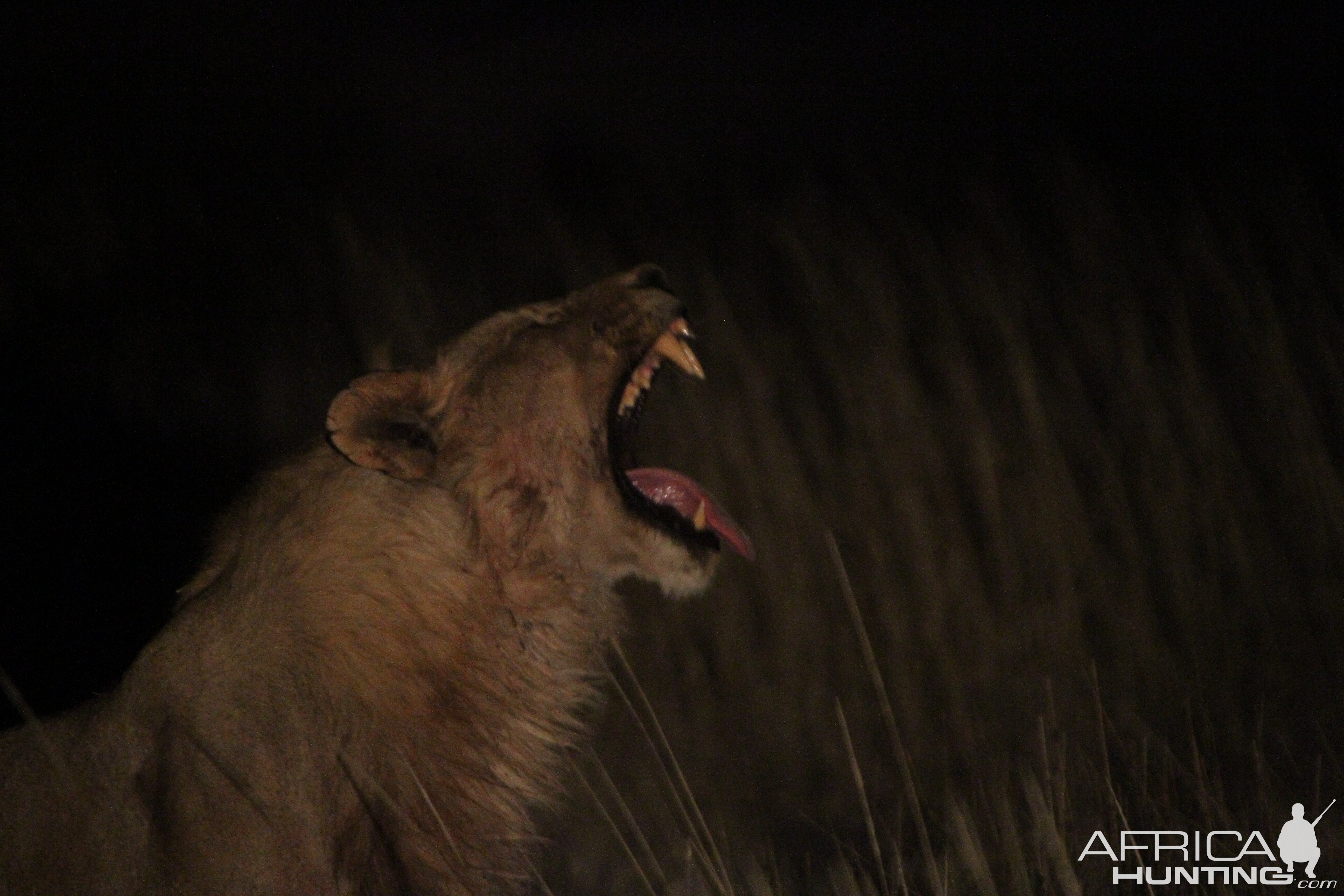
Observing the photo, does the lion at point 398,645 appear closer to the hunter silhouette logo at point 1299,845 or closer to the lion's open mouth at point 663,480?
the lion's open mouth at point 663,480

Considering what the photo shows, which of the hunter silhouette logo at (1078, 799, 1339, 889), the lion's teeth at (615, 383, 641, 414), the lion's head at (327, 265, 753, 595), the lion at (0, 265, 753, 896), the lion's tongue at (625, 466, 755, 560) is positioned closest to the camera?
the lion at (0, 265, 753, 896)

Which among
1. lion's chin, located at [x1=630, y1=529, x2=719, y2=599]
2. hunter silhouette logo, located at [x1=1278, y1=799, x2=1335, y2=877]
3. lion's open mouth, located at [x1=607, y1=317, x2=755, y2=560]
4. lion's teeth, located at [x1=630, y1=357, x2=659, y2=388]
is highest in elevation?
lion's teeth, located at [x1=630, y1=357, x2=659, y2=388]

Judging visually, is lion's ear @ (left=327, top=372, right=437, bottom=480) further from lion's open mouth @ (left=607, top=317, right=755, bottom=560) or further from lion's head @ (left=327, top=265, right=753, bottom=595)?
lion's open mouth @ (left=607, top=317, right=755, bottom=560)

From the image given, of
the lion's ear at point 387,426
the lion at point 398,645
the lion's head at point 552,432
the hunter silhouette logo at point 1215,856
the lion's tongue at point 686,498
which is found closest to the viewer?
the lion at point 398,645

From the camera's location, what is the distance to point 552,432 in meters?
2.89

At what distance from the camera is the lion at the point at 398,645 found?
2312 mm

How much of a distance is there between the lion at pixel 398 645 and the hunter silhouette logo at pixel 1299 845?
4.89 feet

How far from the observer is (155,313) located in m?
8.91

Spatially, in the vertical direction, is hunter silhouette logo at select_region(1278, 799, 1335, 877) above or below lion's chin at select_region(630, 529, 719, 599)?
below

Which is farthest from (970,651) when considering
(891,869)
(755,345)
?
(755,345)

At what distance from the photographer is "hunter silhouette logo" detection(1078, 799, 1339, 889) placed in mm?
2951

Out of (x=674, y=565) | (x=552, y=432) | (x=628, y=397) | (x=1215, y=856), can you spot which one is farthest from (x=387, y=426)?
(x=1215, y=856)

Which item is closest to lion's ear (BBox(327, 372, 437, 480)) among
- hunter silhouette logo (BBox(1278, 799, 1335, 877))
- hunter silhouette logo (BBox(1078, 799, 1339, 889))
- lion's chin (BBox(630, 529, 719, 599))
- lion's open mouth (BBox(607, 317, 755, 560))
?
lion's open mouth (BBox(607, 317, 755, 560))

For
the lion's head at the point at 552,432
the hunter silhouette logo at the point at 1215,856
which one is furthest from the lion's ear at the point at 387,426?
the hunter silhouette logo at the point at 1215,856
